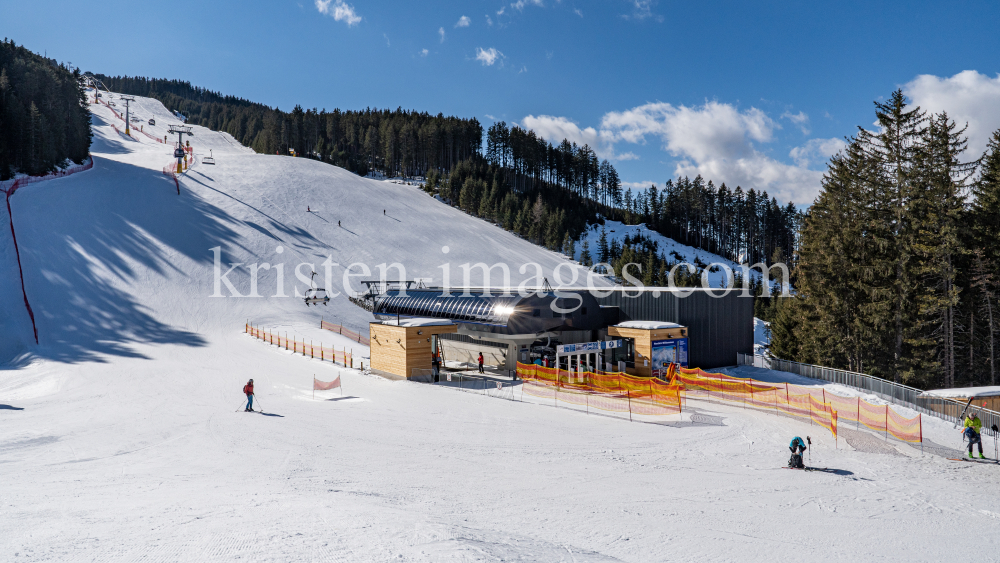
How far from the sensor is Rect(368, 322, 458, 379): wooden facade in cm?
2094

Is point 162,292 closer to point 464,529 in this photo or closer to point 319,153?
point 464,529

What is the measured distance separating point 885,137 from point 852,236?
545 cm

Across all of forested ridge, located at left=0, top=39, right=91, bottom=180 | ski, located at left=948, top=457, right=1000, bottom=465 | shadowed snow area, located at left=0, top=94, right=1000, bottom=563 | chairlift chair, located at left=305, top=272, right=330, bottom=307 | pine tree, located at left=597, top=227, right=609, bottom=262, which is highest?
forested ridge, located at left=0, top=39, right=91, bottom=180

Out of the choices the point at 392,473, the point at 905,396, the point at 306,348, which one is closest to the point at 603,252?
the point at 306,348

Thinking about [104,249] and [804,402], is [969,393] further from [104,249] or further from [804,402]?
[104,249]

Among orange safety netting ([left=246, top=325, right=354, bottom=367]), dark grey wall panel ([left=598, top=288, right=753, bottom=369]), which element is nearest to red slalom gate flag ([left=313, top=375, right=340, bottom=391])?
orange safety netting ([left=246, top=325, right=354, bottom=367])

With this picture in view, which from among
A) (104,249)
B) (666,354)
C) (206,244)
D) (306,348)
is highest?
(206,244)

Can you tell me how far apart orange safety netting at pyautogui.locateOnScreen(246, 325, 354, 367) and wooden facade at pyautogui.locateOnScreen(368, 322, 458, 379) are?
2.15 metres

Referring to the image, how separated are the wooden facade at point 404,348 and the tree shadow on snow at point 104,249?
12555mm

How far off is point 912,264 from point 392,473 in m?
26.8

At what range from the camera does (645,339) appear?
22.6m

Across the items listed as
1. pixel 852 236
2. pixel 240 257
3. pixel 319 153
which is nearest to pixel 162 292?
pixel 240 257

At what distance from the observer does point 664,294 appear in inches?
992

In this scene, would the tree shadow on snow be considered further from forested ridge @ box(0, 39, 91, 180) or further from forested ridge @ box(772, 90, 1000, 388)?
forested ridge @ box(772, 90, 1000, 388)
